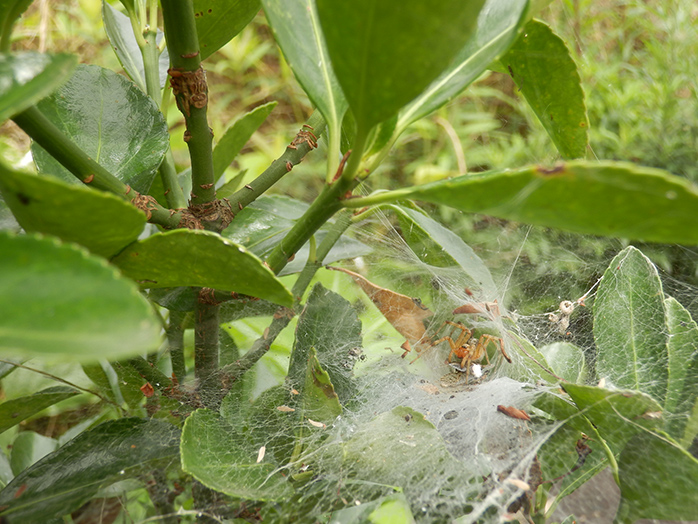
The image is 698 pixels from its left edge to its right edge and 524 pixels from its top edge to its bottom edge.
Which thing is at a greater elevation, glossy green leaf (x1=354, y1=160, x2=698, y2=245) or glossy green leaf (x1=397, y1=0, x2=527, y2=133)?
glossy green leaf (x1=397, y1=0, x2=527, y2=133)

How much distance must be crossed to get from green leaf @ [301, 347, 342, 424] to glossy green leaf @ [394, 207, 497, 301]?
0.16 meters

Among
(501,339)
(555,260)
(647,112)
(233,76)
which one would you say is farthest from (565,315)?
(233,76)

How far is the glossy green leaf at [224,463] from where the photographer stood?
0.38 m

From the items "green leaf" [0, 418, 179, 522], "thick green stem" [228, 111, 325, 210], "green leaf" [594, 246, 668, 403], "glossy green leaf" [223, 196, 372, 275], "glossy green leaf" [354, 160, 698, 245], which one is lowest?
"green leaf" [594, 246, 668, 403]

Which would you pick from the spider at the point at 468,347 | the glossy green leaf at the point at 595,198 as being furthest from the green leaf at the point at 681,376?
the glossy green leaf at the point at 595,198

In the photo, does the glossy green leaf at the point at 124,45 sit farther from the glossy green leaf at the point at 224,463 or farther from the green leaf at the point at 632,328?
the green leaf at the point at 632,328

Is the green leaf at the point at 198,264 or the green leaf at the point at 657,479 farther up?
the green leaf at the point at 198,264

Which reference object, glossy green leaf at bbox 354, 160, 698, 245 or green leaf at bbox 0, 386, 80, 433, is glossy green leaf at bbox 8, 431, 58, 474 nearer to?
green leaf at bbox 0, 386, 80, 433

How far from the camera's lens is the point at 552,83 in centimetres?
45

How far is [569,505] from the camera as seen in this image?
1.83ft

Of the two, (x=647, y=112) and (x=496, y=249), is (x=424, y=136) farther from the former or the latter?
(x=496, y=249)

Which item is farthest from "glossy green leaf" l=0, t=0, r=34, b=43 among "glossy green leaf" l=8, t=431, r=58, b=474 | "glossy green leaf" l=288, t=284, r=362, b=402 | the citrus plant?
"glossy green leaf" l=8, t=431, r=58, b=474

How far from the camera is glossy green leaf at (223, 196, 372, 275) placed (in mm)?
576

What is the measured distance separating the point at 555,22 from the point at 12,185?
2.61m
